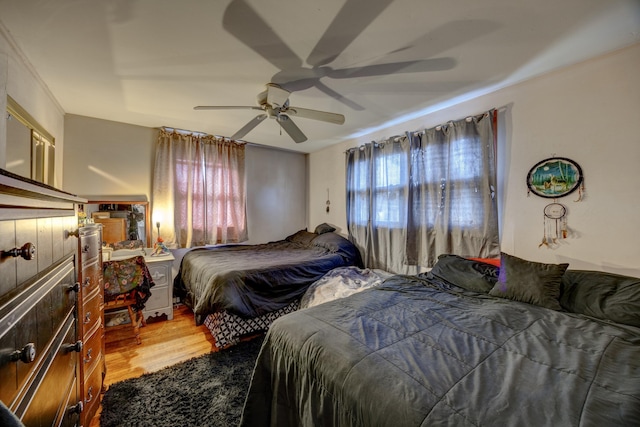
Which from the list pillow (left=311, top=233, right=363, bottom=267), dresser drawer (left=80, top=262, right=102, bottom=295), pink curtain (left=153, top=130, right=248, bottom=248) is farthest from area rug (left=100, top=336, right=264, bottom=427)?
pink curtain (left=153, top=130, right=248, bottom=248)

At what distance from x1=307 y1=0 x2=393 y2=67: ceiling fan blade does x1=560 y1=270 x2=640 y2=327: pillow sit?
2154mm

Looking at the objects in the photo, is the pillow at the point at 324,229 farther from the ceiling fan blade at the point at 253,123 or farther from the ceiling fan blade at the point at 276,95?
the ceiling fan blade at the point at 276,95

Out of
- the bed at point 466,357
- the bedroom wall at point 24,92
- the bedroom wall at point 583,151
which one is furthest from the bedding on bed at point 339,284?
the bedroom wall at point 24,92

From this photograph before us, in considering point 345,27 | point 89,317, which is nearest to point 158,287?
point 89,317

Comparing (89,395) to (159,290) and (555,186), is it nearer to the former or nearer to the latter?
(159,290)

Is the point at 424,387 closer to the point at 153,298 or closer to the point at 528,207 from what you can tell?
the point at 528,207

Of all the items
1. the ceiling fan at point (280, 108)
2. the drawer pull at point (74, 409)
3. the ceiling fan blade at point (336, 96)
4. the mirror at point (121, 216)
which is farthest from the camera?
the mirror at point (121, 216)

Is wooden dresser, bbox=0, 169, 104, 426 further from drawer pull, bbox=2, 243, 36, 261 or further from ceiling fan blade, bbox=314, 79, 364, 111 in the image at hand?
ceiling fan blade, bbox=314, 79, 364, 111

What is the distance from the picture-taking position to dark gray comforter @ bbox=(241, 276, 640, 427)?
2.75 feet

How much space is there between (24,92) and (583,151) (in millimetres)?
4263

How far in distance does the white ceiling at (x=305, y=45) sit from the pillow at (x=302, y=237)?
2.30m

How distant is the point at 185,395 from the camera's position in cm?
178

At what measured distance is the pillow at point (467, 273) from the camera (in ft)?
6.51

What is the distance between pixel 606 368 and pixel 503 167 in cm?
176
